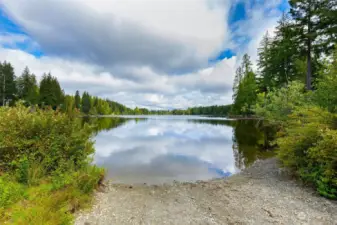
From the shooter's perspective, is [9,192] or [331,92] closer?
[9,192]

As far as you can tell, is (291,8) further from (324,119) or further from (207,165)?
(207,165)

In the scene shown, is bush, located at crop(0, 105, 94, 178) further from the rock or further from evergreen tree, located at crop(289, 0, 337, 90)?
evergreen tree, located at crop(289, 0, 337, 90)

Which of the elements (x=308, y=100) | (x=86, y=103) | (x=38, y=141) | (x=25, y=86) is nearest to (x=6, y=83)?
(x=25, y=86)

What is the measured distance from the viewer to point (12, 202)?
3334mm

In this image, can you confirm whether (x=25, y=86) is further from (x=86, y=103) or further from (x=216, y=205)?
(x=216, y=205)

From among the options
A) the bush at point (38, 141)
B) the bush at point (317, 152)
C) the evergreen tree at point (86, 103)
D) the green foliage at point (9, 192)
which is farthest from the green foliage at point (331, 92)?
A: the evergreen tree at point (86, 103)

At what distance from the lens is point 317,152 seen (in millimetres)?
4609

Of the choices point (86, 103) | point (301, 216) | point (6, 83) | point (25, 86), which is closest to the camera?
point (301, 216)

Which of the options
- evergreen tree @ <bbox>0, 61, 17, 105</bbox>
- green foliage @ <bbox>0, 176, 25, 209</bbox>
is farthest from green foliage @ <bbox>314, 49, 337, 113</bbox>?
evergreen tree @ <bbox>0, 61, 17, 105</bbox>

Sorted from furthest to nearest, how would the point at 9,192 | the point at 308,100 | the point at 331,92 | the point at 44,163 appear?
the point at 308,100 < the point at 331,92 < the point at 44,163 < the point at 9,192

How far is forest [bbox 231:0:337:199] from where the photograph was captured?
4.55 metres

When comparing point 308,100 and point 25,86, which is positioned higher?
point 25,86

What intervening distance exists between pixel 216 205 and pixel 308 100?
25.4 ft

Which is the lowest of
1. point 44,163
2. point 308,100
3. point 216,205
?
point 216,205
